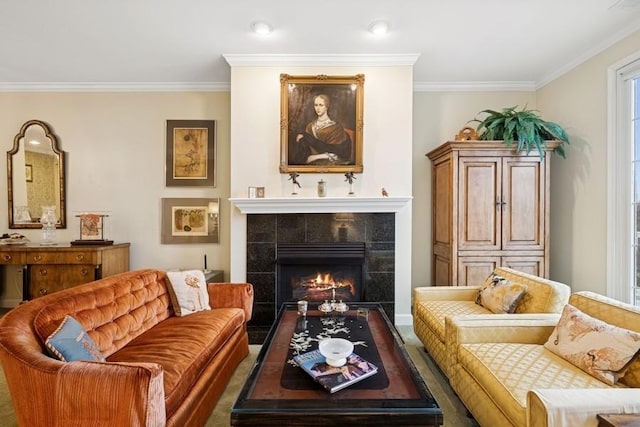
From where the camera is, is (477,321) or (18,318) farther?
(477,321)

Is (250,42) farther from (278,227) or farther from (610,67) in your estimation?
(610,67)

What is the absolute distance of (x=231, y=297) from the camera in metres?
2.83

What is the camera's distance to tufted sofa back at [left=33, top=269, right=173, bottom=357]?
171 cm

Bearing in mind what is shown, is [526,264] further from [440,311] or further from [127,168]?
[127,168]

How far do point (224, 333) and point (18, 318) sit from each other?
1.14 metres

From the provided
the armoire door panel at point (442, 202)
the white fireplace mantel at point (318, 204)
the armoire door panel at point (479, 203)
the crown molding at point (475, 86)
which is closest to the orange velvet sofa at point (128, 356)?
the white fireplace mantel at point (318, 204)

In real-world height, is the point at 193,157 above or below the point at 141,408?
above

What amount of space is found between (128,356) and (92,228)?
2658mm

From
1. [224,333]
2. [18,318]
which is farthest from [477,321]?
[18,318]

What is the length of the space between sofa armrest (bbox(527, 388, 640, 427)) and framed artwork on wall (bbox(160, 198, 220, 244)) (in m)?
3.60

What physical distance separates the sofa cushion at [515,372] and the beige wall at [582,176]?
1.96m

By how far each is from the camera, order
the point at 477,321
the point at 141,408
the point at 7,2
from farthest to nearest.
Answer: the point at 7,2 < the point at 477,321 < the point at 141,408

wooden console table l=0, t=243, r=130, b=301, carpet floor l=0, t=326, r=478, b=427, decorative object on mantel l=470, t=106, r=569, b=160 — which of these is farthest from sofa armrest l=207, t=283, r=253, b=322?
decorative object on mantel l=470, t=106, r=569, b=160

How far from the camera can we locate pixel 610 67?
305cm
